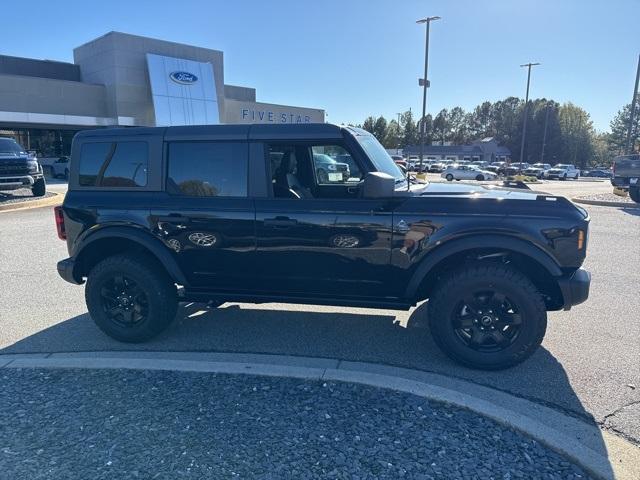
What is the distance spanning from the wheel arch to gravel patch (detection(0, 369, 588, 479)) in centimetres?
98

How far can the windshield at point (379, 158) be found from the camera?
3.99 metres

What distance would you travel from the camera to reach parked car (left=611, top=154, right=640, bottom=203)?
15211 mm

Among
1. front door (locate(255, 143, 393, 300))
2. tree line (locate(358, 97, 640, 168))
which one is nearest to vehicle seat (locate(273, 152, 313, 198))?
front door (locate(255, 143, 393, 300))

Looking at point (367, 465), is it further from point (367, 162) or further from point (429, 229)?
point (367, 162)

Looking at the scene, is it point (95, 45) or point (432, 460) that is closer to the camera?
point (432, 460)

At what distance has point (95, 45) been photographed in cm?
3306

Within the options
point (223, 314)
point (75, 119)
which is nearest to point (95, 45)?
point (75, 119)

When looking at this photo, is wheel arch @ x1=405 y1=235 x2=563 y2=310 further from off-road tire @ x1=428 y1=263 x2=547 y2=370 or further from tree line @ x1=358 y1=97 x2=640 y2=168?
tree line @ x1=358 y1=97 x2=640 y2=168

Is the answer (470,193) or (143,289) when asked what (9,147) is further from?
(470,193)

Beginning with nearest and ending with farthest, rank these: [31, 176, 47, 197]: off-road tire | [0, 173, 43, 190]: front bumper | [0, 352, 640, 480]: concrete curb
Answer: [0, 352, 640, 480]: concrete curb, [0, 173, 43, 190]: front bumper, [31, 176, 47, 197]: off-road tire

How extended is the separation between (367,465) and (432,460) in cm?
36

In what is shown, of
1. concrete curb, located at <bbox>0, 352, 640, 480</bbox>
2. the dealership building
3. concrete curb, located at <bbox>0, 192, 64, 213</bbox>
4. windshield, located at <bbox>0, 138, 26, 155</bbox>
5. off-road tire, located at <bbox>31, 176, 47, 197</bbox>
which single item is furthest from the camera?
the dealership building

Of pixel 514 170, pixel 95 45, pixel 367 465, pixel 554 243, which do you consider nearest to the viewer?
pixel 367 465

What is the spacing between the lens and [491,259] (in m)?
A: 3.69
